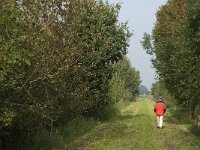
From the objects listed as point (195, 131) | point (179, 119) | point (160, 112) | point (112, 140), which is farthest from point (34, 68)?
point (179, 119)

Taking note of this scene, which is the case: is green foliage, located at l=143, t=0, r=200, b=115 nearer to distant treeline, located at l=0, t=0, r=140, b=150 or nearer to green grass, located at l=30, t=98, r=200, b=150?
green grass, located at l=30, t=98, r=200, b=150

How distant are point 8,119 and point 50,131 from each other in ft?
33.7

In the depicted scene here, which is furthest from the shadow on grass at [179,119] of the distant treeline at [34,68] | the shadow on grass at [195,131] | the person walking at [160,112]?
the distant treeline at [34,68]

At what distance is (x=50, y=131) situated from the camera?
2425 cm

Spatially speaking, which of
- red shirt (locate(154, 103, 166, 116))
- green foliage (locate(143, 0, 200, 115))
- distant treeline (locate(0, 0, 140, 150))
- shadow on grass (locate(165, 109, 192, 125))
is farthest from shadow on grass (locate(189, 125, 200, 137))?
shadow on grass (locate(165, 109, 192, 125))

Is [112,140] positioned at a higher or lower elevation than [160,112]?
lower

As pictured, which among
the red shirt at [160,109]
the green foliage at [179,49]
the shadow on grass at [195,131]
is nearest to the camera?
the green foliage at [179,49]

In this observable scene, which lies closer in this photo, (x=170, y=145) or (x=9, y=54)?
(x=9, y=54)

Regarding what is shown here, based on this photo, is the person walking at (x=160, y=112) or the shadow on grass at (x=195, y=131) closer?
the shadow on grass at (x=195, y=131)

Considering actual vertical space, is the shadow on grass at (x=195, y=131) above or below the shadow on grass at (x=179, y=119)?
below

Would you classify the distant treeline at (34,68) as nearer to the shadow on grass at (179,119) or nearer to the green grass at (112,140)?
the green grass at (112,140)

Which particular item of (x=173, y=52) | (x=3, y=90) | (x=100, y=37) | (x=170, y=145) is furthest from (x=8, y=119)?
(x=173, y=52)

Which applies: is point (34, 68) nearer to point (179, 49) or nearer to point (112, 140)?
point (112, 140)

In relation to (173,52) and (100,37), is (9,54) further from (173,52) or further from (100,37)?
(173,52)
